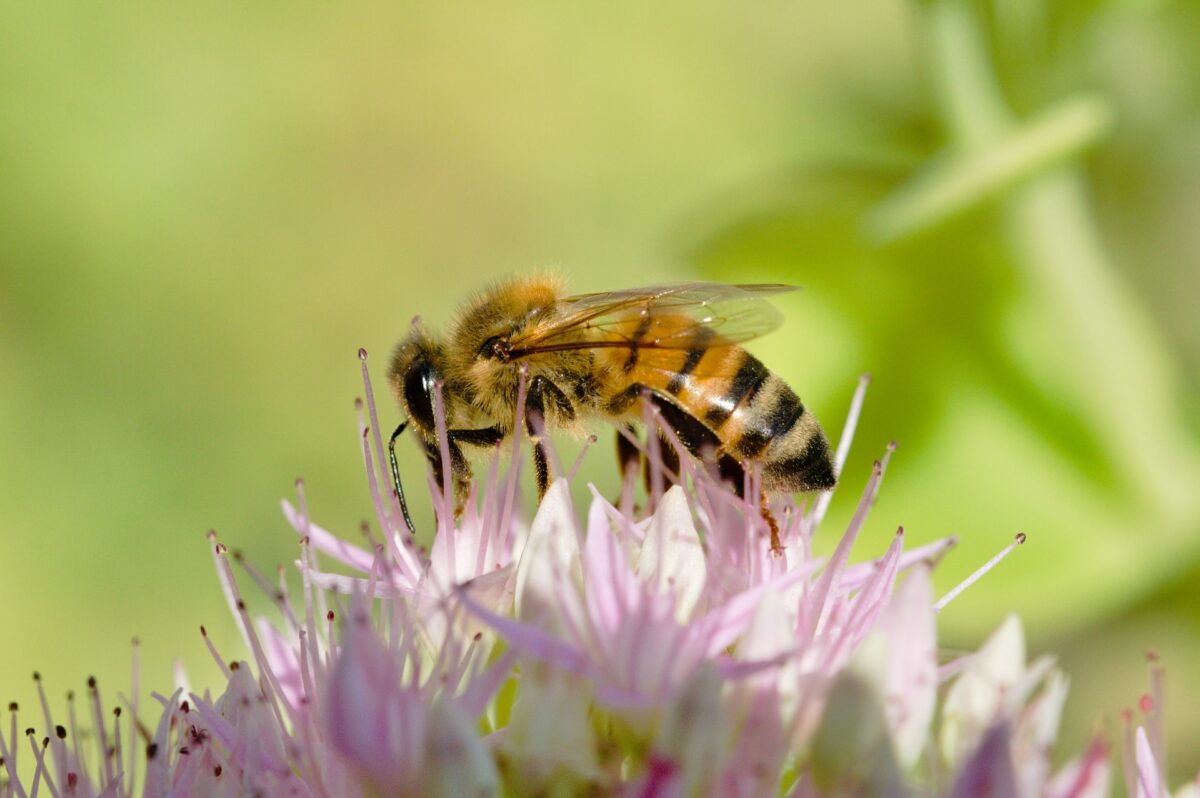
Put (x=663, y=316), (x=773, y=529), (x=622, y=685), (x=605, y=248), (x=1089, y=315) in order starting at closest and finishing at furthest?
1. (x=622, y=685)
2. (x=773, y=529)
3. (x=663, y=316)
4. (x=1089, y=315)
5. (x=605, y=248)

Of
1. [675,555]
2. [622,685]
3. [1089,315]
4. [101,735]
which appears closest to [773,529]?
[675,555]

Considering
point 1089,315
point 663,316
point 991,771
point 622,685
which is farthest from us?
point 1089,315

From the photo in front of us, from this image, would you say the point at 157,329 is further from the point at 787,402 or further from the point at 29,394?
the point at 787,402

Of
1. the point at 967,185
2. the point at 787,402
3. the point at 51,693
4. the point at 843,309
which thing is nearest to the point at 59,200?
the point at 51,693

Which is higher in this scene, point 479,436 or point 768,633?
point 479,436

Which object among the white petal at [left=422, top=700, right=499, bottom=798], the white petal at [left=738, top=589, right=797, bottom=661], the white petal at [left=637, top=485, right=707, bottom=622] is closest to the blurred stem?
the white petal at [left=637, top=485, right=707, bottom=622]

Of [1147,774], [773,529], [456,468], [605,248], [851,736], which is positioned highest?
[605,248]

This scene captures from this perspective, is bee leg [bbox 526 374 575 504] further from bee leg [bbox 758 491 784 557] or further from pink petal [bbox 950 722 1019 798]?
pink petal [bbox 950 722 1019 798]

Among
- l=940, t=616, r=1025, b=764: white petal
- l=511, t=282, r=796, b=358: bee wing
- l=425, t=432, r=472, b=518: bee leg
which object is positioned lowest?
l=940, t=616, r=1025, b=764: white petal

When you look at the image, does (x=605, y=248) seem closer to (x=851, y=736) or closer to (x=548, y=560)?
(x=548, y=560)
